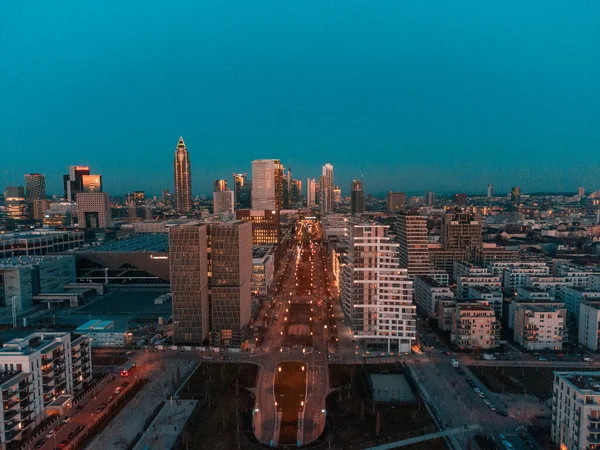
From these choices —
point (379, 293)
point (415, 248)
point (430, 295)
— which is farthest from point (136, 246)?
point (430, 295)

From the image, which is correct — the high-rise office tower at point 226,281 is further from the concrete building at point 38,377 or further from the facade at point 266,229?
the facade at point 266,229

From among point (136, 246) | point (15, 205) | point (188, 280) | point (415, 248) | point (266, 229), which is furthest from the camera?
point (15, 205)

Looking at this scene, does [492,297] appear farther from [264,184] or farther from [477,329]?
[264,184]

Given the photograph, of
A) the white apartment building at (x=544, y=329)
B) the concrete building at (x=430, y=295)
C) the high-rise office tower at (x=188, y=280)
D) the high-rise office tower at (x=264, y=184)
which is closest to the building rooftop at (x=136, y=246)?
the high-rise office tower at (x=188, y=280)

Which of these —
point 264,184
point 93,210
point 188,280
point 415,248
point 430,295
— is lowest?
point 430,295

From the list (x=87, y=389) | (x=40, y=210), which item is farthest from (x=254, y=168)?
(x=87, y=389)
